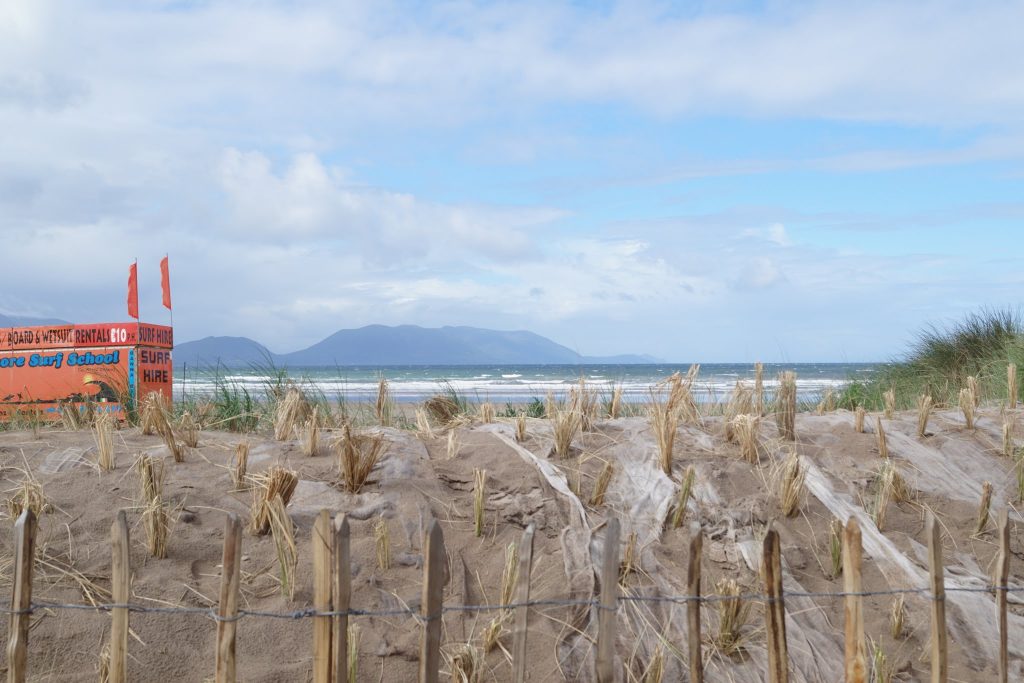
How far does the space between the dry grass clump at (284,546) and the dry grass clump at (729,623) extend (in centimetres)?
186

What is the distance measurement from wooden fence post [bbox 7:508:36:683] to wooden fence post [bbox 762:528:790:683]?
2.56 m

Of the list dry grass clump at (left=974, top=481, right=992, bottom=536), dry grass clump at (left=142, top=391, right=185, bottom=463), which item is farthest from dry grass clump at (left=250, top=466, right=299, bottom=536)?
dry grass clump at (left=974, top=481, right=992, bottom=536)

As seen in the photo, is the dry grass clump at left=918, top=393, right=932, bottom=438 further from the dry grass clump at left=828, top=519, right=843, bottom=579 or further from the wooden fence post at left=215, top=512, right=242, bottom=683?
the wooden fence post at left=215, top=512, right=242, bottom=683

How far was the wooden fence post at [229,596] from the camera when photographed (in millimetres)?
2918

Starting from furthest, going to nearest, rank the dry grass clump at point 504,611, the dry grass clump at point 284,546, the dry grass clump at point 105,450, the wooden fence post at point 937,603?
the dry grass clump at point 105,450 < the dry grass clump at point 284,546 < the dry grass clump at point 504,611 < the wooden fence post at point 937,603

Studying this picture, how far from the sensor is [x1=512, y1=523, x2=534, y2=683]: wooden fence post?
3033mm

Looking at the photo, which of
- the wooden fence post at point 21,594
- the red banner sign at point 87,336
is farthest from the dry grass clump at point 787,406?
the red banner sign at point 87,336

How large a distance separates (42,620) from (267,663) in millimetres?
1004

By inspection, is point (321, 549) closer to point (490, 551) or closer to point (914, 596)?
point (490, 551)

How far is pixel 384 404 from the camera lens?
693 cm

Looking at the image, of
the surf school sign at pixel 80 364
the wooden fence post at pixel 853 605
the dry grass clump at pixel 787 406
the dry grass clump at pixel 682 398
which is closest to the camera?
the wooden fence post at pixel 853 605

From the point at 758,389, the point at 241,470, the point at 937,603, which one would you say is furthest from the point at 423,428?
the point at 937,603

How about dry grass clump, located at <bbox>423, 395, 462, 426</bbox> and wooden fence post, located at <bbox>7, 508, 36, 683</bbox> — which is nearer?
wooden fence post, located at <bbox>7, 508, 36, 683</bbox>

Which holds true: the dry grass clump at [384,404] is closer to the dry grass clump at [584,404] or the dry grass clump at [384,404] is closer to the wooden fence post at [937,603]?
the dry grass clump at [584,404]
